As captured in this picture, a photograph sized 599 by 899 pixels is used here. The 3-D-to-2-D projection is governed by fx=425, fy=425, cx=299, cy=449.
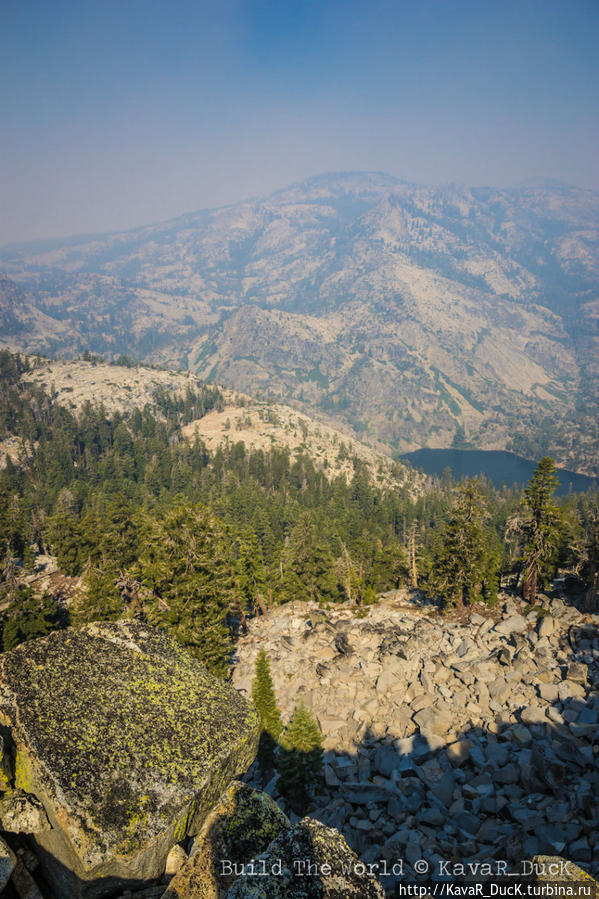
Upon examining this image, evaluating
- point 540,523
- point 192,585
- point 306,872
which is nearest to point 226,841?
point 306,872

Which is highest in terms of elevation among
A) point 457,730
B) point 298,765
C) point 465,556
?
point 465,556

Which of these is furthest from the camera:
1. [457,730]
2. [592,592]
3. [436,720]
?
[592,592]

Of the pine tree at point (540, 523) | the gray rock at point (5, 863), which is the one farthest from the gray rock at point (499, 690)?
the gray rock at point (5, 863)

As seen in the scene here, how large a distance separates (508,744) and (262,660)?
18232 millimetres

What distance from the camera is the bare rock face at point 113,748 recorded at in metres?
9.14

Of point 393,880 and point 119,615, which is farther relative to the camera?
point 119,615

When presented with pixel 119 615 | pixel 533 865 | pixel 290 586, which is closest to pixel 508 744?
pixel 533 865

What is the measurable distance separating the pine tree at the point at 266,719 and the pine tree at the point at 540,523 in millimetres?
30430

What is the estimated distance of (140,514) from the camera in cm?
7475

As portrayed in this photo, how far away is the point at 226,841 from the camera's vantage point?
919 cm

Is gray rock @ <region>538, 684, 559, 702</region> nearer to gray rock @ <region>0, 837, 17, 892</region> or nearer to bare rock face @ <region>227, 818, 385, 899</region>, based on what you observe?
bare rock face @ <region>227, 818, 385, 899</region>

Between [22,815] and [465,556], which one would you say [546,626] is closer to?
[465,556]

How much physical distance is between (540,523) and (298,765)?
3494 centimetres

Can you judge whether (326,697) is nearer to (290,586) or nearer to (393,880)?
(393,880)
